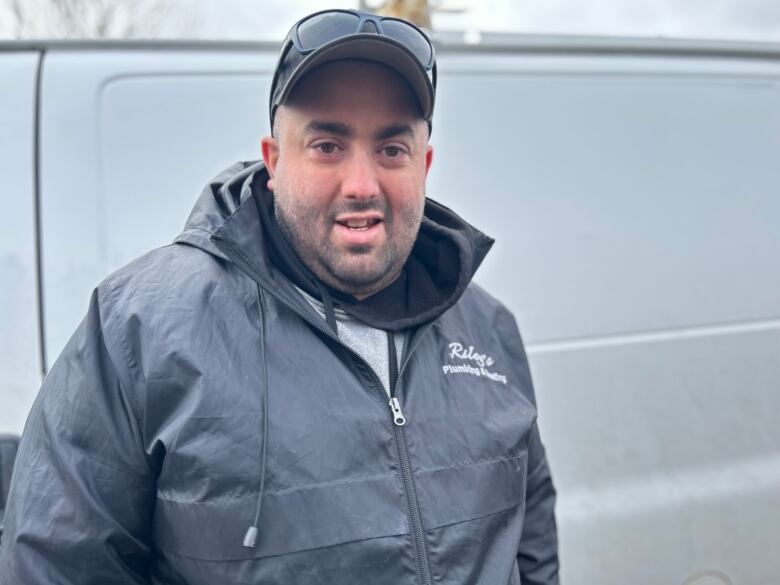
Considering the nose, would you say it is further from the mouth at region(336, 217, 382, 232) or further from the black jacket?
the black jacket

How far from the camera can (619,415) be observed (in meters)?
2.21

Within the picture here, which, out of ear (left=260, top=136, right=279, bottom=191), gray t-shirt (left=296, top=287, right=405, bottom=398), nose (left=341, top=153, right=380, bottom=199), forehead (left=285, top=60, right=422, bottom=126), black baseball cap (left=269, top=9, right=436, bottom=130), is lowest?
gray t-shirt (left=296, top=287, right=405, bottom=398)

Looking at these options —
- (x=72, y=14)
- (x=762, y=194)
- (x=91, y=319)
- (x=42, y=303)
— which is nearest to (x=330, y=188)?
(x=91, y=319)

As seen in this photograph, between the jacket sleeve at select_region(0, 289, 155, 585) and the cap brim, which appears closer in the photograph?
the jacket sleeve at select_region(0, 289, 155, 585)

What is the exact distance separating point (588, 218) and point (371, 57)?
0.98m

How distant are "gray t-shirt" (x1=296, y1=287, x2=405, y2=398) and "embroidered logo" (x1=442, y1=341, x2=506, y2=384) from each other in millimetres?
110

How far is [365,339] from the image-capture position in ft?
5.00

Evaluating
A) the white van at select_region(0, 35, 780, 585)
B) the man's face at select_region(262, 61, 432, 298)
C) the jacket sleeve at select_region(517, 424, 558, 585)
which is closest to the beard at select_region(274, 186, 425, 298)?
the man's face at select_region(262, 61, 432, 298)

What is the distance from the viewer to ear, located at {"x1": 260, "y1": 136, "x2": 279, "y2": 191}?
155 cm

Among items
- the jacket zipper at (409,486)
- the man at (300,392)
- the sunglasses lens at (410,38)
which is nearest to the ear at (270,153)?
the man at (300,392)

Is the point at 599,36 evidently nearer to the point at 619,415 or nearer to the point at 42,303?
the point at 619,415

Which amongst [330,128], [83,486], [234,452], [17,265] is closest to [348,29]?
[330,128]

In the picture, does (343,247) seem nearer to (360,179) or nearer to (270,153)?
(360,179)

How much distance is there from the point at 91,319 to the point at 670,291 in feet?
5.04
